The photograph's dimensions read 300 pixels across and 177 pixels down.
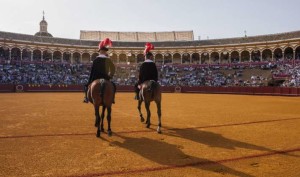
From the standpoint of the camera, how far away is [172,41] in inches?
2302

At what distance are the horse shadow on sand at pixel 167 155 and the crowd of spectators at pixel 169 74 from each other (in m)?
31.0

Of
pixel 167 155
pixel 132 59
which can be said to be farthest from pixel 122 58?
pixel 167 155

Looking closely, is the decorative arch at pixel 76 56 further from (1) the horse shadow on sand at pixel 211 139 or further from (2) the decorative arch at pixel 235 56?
(1) the horse shadow on sand at pixel 211 139

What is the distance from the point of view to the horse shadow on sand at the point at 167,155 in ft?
14.0

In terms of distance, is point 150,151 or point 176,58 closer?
point 150,151

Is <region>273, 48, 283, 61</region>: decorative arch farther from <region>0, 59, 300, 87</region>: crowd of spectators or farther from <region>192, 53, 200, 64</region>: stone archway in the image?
<region>192, 53, 200, 64</region>: stone archway

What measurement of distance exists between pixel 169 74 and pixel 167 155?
1733 inches

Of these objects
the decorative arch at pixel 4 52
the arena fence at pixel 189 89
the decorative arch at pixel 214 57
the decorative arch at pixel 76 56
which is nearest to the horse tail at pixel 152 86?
the arena fence at pixel 189 89

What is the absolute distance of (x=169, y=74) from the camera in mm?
48750

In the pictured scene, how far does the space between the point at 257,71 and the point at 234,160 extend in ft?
134

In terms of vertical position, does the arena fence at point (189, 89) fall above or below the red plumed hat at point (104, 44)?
below

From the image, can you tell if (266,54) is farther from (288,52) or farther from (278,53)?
(288,52)

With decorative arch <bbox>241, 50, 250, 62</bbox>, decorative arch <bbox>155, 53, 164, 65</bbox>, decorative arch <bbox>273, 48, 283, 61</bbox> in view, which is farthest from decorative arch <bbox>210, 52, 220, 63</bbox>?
decorative arch <bbox>273, 48, 283, 61</bbox>

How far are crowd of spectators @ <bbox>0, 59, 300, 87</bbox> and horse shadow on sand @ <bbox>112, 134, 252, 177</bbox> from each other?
31.0m
